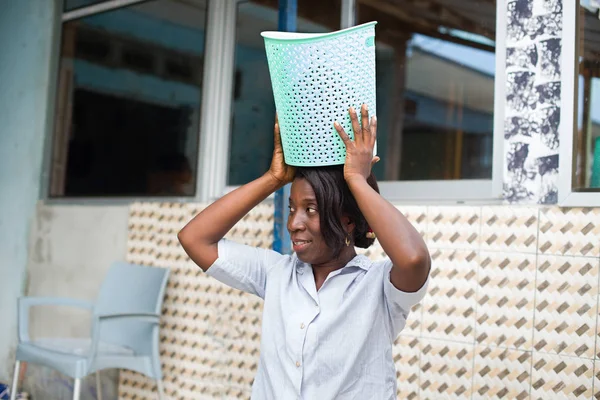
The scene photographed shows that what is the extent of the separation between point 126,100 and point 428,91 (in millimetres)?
2184

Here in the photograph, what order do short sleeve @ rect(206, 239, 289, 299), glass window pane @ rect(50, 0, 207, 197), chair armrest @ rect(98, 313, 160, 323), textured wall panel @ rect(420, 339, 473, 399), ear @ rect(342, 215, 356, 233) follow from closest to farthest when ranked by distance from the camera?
ear @ rect(342, 215, 356, 233) → short sleeve @ rect(206, 239, 289, 299) → textured wall panel @ rect(420, 339, 473, 399) → chair armrest @ rect(98, 313, 160, 323) → glass window pane @ rect(50, 0, 207, 197)

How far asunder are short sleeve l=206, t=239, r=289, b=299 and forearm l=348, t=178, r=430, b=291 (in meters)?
0.33

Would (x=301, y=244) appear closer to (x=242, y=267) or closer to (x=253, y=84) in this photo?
(x=242, y=267)

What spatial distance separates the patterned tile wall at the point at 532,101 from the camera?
8.47 feet

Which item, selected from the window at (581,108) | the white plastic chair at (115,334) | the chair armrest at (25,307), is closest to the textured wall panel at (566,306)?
the window at (581,108)

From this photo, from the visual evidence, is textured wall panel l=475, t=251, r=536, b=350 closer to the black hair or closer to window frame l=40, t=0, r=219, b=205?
the black hair

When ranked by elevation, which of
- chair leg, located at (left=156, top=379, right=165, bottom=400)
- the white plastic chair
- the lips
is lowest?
chair leg, located at (left=156, top=379, right=165, bottom=400)

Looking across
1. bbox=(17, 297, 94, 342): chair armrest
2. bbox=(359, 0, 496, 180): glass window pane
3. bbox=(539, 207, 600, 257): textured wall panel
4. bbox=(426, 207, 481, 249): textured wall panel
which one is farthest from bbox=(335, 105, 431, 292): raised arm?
bbox=(359, 0, 496, 180): glass window pane

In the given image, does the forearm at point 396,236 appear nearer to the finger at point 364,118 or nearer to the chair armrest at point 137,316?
the finger at point 364,118

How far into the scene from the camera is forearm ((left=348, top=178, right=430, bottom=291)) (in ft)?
4.61

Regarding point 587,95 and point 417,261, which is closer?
point 417,261

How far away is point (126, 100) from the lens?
4.80 m

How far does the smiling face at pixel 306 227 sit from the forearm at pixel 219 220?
0.45 ft

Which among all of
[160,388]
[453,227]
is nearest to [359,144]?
[453,227]
